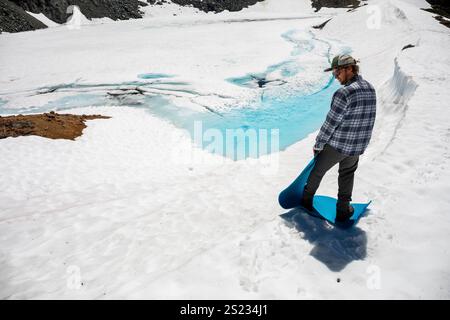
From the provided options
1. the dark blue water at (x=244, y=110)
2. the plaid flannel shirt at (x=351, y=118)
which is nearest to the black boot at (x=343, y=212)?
the plaid flannel shirt at (x=351, y=118)

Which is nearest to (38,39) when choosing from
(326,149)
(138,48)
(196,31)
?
(138,48)

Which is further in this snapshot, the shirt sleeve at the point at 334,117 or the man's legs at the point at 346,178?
the man's legs at the point at 346,178

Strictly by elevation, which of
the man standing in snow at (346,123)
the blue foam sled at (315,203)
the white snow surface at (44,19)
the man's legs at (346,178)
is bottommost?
the blue foam sled at (315,203)

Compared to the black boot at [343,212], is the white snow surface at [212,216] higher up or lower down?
lower down

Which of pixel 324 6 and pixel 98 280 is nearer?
pixel 98 280

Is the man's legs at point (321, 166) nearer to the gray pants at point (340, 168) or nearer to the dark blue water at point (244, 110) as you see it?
the gray pants at point (340, 168)

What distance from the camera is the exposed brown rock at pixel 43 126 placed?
10766 millimetres

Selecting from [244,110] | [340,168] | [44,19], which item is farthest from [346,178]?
[44,19]

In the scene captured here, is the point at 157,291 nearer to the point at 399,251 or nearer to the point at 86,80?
the point at 399,251

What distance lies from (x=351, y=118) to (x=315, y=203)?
1.56 metres

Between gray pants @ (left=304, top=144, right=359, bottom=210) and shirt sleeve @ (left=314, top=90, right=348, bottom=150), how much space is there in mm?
107

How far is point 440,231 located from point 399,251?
2.51 feet

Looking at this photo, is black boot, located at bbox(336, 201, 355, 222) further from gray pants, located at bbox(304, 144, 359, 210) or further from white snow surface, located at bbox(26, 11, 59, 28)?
white snow surface, located at bbox(26, 11, 59, 28)

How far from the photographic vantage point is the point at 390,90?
1188 cm
